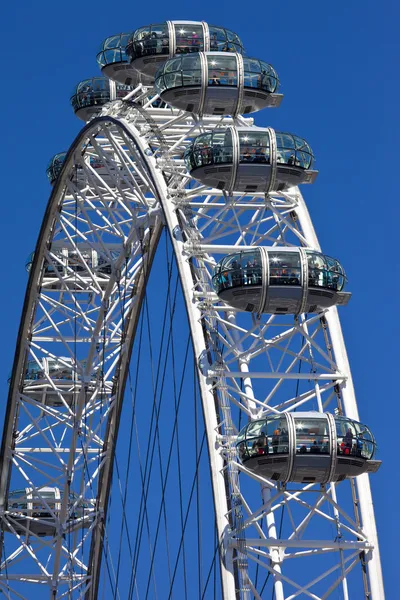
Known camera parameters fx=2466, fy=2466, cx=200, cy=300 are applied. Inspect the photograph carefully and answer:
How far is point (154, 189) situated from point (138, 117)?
5272 millimetres

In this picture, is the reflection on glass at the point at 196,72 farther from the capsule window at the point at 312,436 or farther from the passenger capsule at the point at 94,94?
the passenger capsule at the point at 94,94

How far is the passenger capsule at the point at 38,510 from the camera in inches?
3296

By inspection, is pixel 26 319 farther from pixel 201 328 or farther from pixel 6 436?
pixel 201 328

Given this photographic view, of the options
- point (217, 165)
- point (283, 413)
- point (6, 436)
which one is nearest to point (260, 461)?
point (283, 413)

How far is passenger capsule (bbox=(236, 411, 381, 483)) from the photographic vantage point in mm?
→ 56969

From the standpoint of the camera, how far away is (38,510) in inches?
3344

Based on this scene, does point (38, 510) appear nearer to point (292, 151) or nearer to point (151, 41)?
point (151, 41)

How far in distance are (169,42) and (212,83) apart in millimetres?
5022

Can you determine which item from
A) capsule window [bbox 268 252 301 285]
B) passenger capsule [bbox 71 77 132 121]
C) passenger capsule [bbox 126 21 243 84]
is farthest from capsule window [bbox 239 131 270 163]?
passenger capsule [bbox 71 77 132 121]

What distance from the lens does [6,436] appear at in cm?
8362

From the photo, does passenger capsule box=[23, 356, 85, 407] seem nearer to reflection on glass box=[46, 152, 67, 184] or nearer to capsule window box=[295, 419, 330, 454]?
reflection on glass box=[46, 152, 67, 184]

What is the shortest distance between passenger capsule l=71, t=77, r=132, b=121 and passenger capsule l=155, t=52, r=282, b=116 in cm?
1453

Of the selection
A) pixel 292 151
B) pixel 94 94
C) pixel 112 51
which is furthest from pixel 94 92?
pixel 292 151

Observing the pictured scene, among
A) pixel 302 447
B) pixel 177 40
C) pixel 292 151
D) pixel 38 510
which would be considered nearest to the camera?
pixel 302 447
